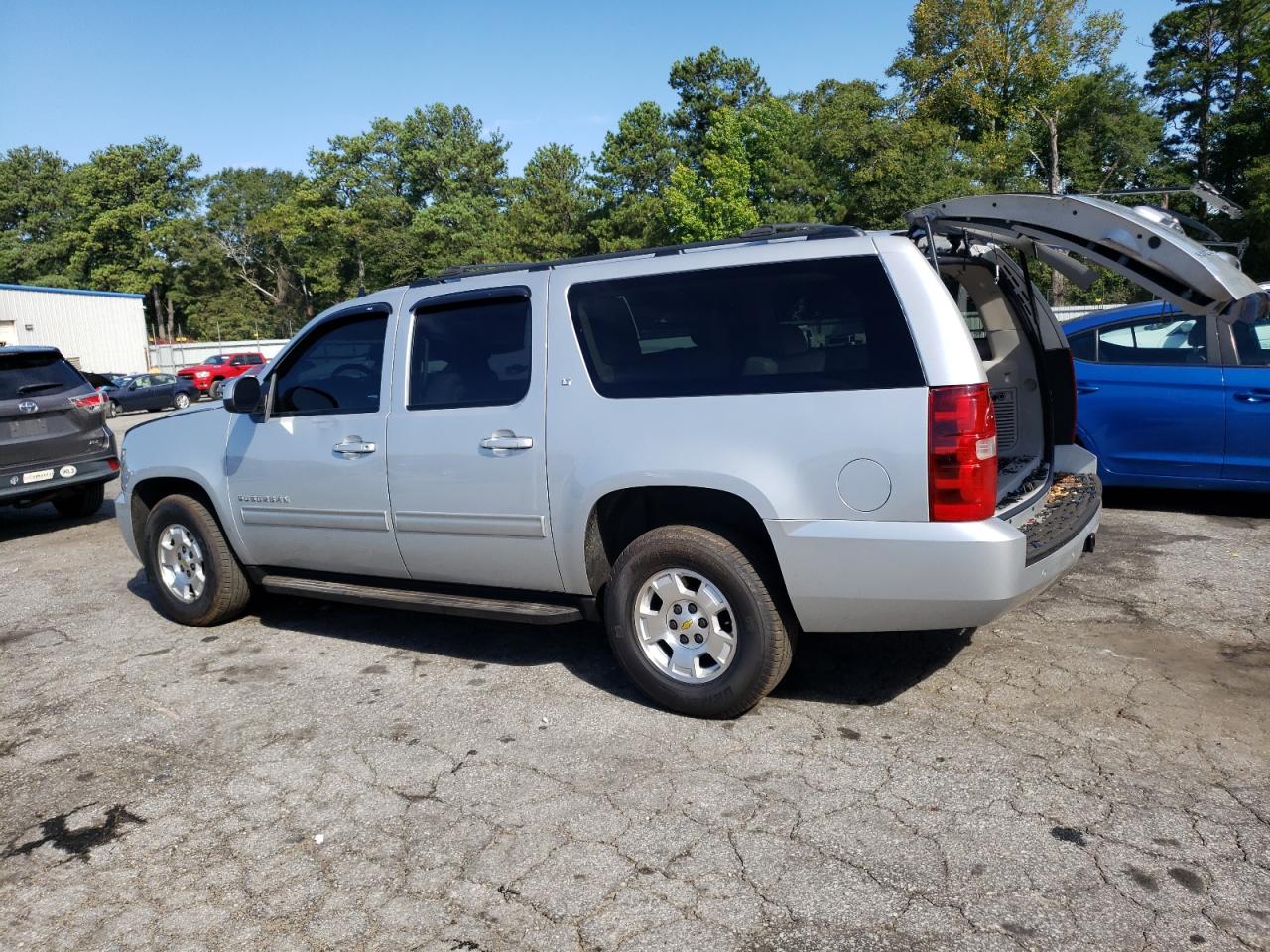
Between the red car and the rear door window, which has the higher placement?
the red car

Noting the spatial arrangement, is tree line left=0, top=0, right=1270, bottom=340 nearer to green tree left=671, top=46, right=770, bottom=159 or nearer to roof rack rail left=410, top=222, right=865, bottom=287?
green tree left=671, top=46, right=770, bottom=159

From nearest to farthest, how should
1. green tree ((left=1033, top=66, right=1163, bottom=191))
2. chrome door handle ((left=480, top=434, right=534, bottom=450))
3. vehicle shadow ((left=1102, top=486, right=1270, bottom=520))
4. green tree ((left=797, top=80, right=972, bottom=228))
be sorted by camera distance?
chrome door handle ((left=480, top=434, right=534, bottom=450))
vehicle shadow ((left=1102, top=486, right=1270, bottom=520))
green tree ((left=797, top=80, right=972, bottom=228))
green tree ((left=1033, top=66, right=1163, bottom=191))

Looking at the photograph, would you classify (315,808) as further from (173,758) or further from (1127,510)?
(1127,510)

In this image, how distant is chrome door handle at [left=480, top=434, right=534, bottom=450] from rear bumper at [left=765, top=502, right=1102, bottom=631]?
1169 millimetres

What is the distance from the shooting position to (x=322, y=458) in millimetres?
5070

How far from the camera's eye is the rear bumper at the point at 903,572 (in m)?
3.53

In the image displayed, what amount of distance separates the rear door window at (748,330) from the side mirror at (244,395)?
1978 millimetres

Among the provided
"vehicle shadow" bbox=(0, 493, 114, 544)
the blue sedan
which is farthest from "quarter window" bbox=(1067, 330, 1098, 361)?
"vehicle shadow" bbox=(0, 493, 114, 544)

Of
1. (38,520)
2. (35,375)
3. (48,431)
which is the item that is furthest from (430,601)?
→ (38,520)

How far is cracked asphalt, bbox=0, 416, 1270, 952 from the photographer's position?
9.30 ft

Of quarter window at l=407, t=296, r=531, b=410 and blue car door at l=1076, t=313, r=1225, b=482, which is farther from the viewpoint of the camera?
blue car door at l=1076, t=313, r=1225, b=482

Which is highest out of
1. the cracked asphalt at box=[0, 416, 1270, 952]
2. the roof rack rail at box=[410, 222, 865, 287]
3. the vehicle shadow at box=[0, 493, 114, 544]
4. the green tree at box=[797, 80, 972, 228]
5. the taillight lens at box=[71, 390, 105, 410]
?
the green tree at box=[797, 80, 972, 228]

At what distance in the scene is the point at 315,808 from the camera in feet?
11.7

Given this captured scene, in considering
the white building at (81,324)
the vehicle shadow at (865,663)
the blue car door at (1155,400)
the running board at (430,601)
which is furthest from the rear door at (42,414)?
the white building at (81,324)
